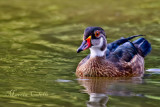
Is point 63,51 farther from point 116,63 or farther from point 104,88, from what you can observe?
point 104,88

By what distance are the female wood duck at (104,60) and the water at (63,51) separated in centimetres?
32

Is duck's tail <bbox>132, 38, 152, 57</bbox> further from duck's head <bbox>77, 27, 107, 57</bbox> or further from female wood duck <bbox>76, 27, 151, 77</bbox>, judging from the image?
duck's head <bbox>77, 27, 107, 57</bbox>

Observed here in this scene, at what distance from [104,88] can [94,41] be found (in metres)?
1.54

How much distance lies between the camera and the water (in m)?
8.76

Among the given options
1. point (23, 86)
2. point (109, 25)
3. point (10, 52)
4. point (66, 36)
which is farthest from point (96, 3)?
point (23, 86)

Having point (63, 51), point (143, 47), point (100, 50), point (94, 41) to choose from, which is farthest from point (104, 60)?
point (63, 51)

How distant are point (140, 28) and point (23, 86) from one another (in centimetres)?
774

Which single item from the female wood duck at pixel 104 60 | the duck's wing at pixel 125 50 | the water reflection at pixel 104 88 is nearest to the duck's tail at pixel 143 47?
the duck's wing at pixel 125 50

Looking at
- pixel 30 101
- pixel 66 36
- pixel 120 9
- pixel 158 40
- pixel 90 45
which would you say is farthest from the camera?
pixel 120 9

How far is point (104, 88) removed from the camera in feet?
31.7

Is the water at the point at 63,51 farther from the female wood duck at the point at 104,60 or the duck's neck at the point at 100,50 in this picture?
the duck's neck at the point at 100,50

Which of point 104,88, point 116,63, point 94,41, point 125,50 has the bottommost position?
point 104,88

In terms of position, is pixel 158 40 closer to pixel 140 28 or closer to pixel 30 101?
pixel 140 28

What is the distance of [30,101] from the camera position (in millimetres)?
8461
